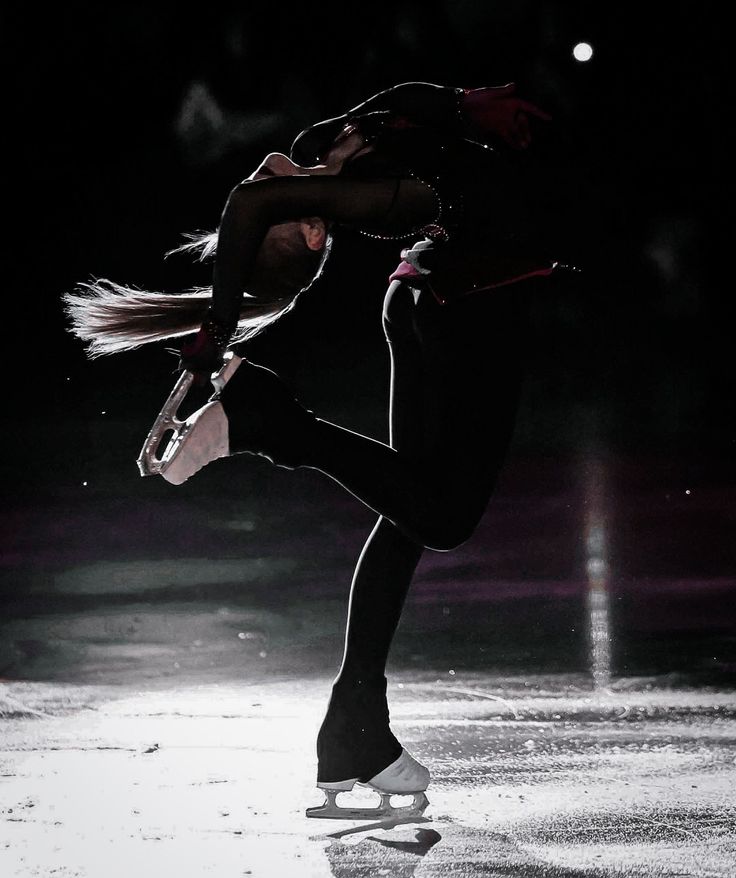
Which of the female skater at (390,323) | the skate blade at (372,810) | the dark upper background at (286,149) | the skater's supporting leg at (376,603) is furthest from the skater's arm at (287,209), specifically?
the dark upper background at (286,149)

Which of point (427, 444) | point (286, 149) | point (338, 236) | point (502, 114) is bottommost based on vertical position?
point (427, 444)

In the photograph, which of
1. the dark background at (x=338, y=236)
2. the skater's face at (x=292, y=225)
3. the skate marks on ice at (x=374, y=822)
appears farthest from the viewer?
the dark background at (x=338, y=236)

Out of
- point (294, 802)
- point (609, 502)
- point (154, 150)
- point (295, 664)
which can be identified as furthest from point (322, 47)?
point (294, 802)

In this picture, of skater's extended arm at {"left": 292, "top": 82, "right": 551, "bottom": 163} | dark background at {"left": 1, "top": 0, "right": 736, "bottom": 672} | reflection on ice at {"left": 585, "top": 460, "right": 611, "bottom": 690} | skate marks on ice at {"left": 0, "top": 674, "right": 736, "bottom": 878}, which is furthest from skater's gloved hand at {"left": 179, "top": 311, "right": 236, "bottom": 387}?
dark background at {"left": 1, "top": 0, "right": 736, "bottom": 672}

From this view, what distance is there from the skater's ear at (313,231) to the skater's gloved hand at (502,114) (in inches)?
11.5

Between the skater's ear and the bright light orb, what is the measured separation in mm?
2167

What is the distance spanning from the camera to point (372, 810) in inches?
72.2

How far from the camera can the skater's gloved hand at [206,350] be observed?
5.48 feet

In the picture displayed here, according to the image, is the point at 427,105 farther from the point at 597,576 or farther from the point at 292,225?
the point at 597,576

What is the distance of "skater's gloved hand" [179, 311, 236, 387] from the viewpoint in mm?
1669

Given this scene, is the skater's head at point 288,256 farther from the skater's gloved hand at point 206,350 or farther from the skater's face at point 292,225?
the skater's gloved hand at point 206,350

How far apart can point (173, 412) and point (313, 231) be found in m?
0.40

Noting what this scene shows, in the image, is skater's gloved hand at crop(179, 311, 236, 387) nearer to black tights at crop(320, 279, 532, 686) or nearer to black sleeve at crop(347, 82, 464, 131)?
black tights at crop(320, 279, 532, 686)

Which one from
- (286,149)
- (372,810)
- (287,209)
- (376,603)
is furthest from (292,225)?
(286,149)
